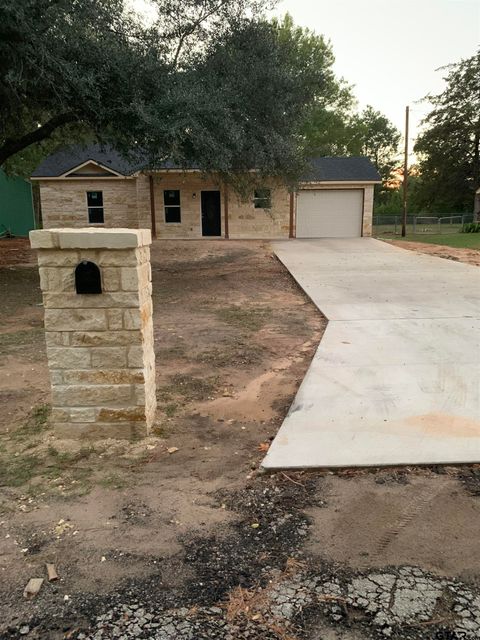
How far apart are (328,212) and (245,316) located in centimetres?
1718

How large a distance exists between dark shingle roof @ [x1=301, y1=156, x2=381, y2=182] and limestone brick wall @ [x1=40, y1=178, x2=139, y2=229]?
27.8 ft

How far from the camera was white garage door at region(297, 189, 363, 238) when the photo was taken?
2400cm

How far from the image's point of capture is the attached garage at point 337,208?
2392 centimetres

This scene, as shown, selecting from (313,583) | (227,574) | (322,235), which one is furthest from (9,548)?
(322,235)

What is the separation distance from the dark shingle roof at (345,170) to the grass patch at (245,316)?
51.5 feet

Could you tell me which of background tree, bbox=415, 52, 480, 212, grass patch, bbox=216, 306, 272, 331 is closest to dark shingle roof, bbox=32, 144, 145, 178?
grass patch, bbox=216, 306, 272, 331

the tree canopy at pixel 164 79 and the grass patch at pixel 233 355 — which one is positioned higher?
the tree canopy at pixel 164 79

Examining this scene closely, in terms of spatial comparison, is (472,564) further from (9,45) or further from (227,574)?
(9,45)

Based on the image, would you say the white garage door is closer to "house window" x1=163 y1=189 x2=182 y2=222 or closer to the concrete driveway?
"house window" x1=163 y1=189 x2=182 y2=222

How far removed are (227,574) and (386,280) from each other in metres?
9.50

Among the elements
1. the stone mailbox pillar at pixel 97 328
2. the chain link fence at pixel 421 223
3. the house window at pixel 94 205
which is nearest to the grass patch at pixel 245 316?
the stone mailbox pillar at pixel 97 328

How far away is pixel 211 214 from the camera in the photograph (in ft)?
77.0

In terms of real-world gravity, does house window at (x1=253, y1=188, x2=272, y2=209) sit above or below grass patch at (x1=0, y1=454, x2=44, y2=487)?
above

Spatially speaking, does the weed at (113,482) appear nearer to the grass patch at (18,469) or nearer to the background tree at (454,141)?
the grass patch at (18,469)
